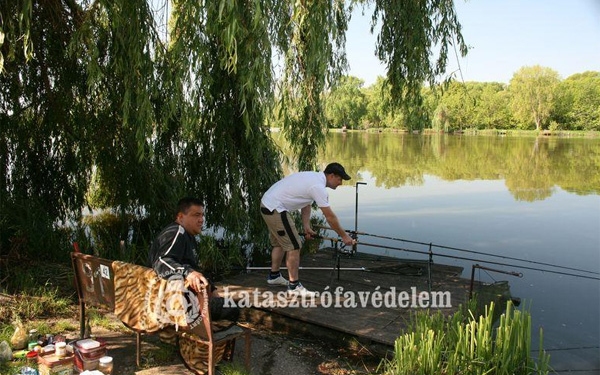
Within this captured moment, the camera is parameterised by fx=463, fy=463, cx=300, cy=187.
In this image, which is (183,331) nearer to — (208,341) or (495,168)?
(208,341)

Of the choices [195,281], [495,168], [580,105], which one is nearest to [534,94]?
[580,105]

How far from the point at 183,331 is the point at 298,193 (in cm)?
200

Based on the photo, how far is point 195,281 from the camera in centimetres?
285

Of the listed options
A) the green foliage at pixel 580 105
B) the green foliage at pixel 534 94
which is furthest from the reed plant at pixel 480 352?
the green foliage at pixel 580 105

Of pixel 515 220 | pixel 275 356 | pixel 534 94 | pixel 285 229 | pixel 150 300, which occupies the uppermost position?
pixel 534 94

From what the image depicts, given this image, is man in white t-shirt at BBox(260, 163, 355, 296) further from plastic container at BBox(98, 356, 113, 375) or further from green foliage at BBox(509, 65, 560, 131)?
green foliage at BBox(509, 65, 560, 131)

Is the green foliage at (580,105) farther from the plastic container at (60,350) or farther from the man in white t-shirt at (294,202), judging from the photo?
the plastic container at (60,350)

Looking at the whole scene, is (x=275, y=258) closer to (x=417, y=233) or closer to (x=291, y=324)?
(x=291, y=324)

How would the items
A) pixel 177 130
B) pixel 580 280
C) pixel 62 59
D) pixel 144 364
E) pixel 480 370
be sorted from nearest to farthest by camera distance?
pixel 480 370 < pixel 144 364 < pixel 62 59 < pixel 177 130 < pixel 580 280

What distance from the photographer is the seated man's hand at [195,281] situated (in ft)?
9.29

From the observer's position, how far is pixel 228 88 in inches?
232

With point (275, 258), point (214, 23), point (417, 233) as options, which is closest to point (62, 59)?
point (214, 23)

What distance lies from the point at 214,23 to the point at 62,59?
9.98 feet

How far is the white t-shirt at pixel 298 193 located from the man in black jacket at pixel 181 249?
4.91 ft
